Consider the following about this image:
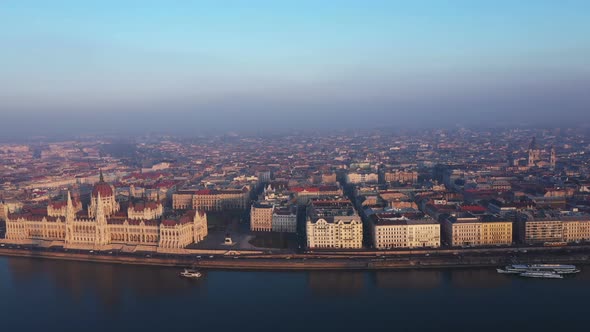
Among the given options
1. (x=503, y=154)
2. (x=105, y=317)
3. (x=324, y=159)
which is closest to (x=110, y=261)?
(x=105, y=317)

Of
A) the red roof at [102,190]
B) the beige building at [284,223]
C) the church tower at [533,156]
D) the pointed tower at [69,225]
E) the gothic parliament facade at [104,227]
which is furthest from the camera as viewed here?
the church tower at [533,156]

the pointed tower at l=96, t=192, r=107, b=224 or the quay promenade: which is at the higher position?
the pointed tower at l=96, t=192, r=107, b=224

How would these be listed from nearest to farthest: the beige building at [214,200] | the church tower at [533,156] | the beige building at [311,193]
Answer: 1. the beige building at [311,193]
2. the beige building at [214,200]
3. the church tower at [533,156]

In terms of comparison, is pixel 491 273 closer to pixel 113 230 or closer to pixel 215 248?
pixel 215 248

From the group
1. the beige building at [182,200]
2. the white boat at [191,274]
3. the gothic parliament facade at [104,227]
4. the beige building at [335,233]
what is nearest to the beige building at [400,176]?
the beige building at [182,200]

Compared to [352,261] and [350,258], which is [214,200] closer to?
[350,258]

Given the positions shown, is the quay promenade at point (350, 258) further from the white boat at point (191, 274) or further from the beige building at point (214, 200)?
the beige building at point (214, 200)

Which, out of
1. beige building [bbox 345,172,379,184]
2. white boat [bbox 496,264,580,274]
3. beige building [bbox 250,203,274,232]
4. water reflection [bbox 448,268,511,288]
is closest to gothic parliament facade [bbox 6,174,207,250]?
beige building [bbox 250,203,274,232]

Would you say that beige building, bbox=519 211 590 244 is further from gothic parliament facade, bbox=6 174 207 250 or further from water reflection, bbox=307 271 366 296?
gothic parliament facade, bbox=6 174 207 250
